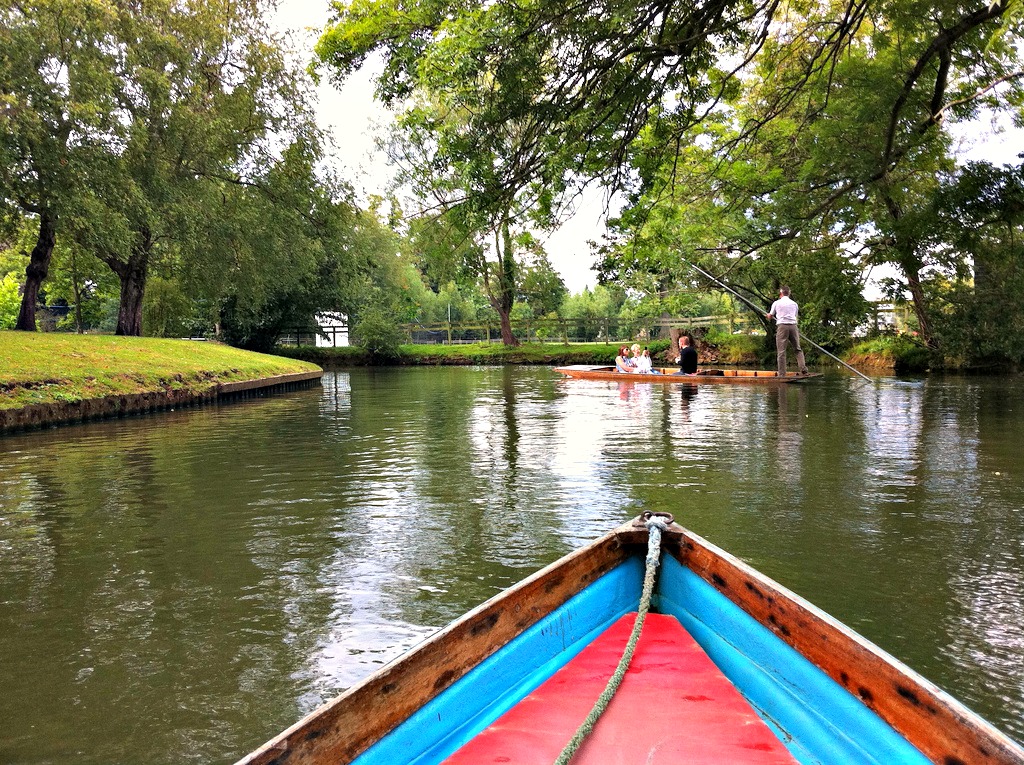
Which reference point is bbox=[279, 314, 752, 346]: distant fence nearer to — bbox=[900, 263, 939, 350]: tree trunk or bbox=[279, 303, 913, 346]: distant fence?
bbox=[279, 303, 913, 346]: distant fence

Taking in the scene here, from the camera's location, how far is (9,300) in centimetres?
4412

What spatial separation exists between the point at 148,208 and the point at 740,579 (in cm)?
1802

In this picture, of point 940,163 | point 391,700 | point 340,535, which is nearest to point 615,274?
point 940,163

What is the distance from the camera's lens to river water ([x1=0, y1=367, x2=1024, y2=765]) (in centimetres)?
309

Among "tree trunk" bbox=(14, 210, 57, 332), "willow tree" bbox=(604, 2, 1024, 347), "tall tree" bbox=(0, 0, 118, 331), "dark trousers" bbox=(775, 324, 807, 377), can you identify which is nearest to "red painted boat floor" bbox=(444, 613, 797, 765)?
"willow tree" bbox=(604, 2, 1024, 347)

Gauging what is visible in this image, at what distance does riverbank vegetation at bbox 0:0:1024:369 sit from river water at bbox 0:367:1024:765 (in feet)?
9.21

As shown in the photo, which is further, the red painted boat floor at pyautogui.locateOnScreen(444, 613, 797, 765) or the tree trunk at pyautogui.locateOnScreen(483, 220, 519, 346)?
the tree trunk at pyautogui.locateOnScreen(483, 220, 519, 346)

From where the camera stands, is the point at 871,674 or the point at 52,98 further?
the point at 52,98

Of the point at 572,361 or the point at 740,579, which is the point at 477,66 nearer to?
the point at 740,579

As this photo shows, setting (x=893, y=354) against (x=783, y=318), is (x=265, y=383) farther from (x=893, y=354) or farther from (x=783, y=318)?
(x=893, y=354)

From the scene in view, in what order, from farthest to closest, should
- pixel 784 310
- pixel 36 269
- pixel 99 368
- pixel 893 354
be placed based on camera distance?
1. pixel 893 354
2. pixel 36 269
3. pixel 784 310
4. pixel 99 368

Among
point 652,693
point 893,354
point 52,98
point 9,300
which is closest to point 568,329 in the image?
point 893,354

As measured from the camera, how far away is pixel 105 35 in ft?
56.5

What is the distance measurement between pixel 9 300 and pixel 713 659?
51.7 m
